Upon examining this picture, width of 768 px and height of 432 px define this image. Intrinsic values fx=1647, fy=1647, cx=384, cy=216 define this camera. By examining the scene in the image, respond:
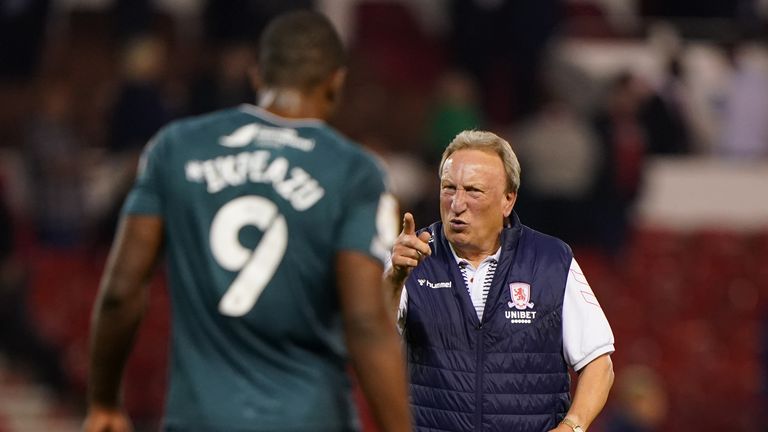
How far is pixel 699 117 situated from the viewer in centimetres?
1616

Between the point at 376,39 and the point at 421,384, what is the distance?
41.8 feet

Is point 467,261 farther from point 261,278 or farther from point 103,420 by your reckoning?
point 103,420

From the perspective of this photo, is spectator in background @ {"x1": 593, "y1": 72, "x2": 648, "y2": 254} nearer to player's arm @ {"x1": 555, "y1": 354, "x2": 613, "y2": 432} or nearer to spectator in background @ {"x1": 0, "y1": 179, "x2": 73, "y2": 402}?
spectator in background @ {"x1": 0, "y1": 179, "x2": 73, "y2": 402}

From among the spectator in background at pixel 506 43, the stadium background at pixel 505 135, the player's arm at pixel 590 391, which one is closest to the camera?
the player's arm at pixel 590 391

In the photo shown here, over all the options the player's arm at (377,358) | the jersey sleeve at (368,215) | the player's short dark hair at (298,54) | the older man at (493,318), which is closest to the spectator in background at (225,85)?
the player's short dark hair at (298,54)

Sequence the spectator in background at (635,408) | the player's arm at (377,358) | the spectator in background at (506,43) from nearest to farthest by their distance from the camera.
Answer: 1. the player's arm at (377,358)
2. the spectator in background at (635,408)
3. the spectator in background at (506,43)

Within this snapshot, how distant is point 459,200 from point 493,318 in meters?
0.35

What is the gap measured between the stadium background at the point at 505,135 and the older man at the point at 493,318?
601 centimetres

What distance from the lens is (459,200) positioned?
4398 millimetres

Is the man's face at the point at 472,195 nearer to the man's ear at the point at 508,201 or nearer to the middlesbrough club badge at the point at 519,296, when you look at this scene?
the man's ear at the point at 508,201

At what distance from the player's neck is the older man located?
39cm

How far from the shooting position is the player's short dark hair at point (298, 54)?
4512 mm

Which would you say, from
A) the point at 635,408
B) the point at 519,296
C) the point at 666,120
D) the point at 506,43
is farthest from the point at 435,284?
the point at 666,120

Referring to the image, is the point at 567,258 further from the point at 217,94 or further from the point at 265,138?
the point at 217,94
